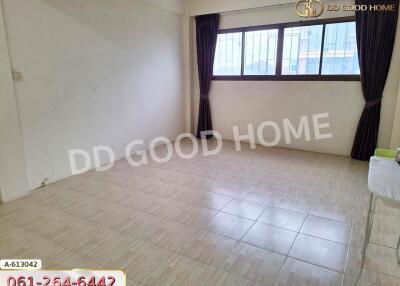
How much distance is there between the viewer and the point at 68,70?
3.57m

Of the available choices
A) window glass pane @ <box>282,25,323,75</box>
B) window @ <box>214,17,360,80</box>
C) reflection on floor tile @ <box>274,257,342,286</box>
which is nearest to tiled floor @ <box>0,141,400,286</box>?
reflection on floor tile @ <box>274,257,342,286</box>

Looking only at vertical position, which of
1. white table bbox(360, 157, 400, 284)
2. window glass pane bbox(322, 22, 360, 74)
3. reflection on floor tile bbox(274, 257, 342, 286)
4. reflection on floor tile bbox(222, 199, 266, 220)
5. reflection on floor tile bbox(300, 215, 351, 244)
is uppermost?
window glass pane bbox(322, 22, 360, 74)

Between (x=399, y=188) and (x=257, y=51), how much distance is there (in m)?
4.13

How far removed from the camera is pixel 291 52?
4836mm

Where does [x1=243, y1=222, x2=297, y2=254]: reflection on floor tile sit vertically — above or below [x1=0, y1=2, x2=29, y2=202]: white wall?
below

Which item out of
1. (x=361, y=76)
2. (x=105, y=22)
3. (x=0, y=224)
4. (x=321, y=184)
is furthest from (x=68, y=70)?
(x=361, y=76)

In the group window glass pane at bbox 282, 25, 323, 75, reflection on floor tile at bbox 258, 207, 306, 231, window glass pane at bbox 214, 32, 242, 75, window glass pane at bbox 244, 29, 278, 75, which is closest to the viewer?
reflection on floor tile at bbox 258, 207, 306, 231

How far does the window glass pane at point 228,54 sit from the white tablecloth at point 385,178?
383 cm

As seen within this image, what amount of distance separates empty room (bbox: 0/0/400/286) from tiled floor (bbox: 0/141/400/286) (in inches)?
0.6

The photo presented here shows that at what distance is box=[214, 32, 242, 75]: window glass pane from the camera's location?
212 inches

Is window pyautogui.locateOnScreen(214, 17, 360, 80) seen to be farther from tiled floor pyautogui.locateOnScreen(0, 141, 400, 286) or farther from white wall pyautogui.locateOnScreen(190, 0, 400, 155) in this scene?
tiled floor pyautogui.locateOnScreen(0, 141, 400, 286)

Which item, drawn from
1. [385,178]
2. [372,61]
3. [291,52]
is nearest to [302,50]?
[291,52]

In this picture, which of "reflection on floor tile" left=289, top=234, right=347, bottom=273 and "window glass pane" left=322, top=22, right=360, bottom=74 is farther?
"window glass pane" left=322, top=22, right=360, bottom=74

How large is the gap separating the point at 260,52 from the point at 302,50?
2.56 ft
